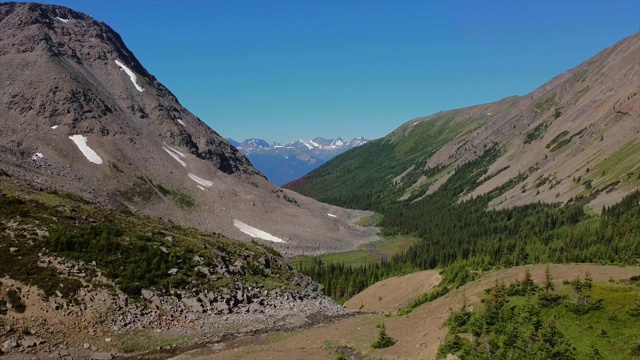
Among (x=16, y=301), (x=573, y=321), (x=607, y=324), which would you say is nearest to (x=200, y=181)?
(x=16, y=301)

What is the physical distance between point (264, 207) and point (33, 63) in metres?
90.4

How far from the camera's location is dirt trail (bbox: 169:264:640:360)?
3675 centimetres

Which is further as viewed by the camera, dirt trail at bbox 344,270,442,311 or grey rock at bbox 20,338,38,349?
dirt trail at bbox 344,270,442,311

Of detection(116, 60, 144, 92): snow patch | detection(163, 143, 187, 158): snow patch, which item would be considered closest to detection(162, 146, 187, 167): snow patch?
detection(163, 143, 187, 158): snow patch

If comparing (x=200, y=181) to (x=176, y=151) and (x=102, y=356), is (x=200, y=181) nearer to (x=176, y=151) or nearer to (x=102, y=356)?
(x=176, y=151)

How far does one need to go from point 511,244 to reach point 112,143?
11410 cm

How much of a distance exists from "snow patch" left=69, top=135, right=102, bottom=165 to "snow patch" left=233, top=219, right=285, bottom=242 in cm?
4267

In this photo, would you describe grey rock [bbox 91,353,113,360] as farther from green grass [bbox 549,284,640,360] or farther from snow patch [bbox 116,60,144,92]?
snow patch [bbox 116,60,144,92]

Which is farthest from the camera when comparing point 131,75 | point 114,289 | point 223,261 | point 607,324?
point 131,75

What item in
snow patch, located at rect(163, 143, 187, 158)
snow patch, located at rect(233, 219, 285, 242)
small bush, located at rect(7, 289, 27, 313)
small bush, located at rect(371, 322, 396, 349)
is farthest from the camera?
snow patch, located at rect(163, 143, 187, 158)

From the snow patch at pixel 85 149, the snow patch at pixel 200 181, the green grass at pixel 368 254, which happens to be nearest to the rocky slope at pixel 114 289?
the snow patch at pixel 85 149

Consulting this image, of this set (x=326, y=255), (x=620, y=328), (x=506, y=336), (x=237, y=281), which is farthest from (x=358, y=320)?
(x=326, y=255)

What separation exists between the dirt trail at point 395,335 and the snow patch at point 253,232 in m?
90.4

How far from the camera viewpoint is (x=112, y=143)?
137 meters
